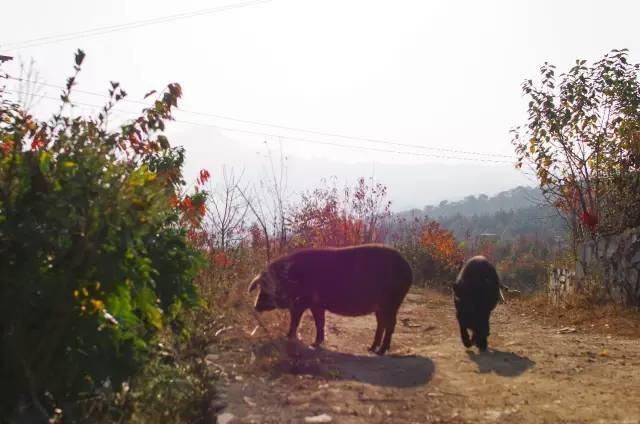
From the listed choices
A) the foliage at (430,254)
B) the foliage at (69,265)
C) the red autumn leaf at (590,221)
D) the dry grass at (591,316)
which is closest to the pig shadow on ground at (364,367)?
the foliage at (69,265)

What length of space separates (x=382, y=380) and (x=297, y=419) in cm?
169

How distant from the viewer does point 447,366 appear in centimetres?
745

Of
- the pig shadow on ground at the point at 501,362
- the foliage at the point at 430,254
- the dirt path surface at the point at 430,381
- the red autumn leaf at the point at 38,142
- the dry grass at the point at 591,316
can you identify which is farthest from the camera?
the foliage at the point at 430,254

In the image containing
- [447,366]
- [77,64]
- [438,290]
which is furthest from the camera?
[438,290]

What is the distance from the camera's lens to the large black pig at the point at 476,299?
8.68m

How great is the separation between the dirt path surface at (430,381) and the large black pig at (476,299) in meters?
0.28

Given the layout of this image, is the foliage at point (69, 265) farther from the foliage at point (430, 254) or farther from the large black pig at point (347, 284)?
the foliage at point (430, 254)

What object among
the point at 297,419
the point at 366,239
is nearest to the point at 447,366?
the point at 297,419

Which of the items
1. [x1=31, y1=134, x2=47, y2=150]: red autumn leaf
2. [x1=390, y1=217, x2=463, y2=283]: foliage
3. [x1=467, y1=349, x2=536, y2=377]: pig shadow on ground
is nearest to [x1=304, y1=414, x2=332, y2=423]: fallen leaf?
[x1=467, y1=349, x2=536, y2=377]: pig shadow on ground

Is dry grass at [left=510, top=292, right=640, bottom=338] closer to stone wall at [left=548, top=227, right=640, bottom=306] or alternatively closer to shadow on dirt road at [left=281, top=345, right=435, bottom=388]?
stone wall at [left=548, top=227, right=640, bottom=306]

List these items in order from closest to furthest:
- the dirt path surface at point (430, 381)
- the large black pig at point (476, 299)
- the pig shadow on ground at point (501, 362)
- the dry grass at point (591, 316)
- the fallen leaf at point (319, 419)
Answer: the fallen leaf at point (319, 419) < the dirt path surface at point (430, 381) < the pig shadow on ground at point (501, 362) < the large black pig at point (476, 299) < the dry grass at point (591, 316)

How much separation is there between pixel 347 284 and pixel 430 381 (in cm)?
207

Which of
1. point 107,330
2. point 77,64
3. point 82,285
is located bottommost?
point 107,330

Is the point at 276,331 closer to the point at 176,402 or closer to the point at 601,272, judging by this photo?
the point at 176,402
